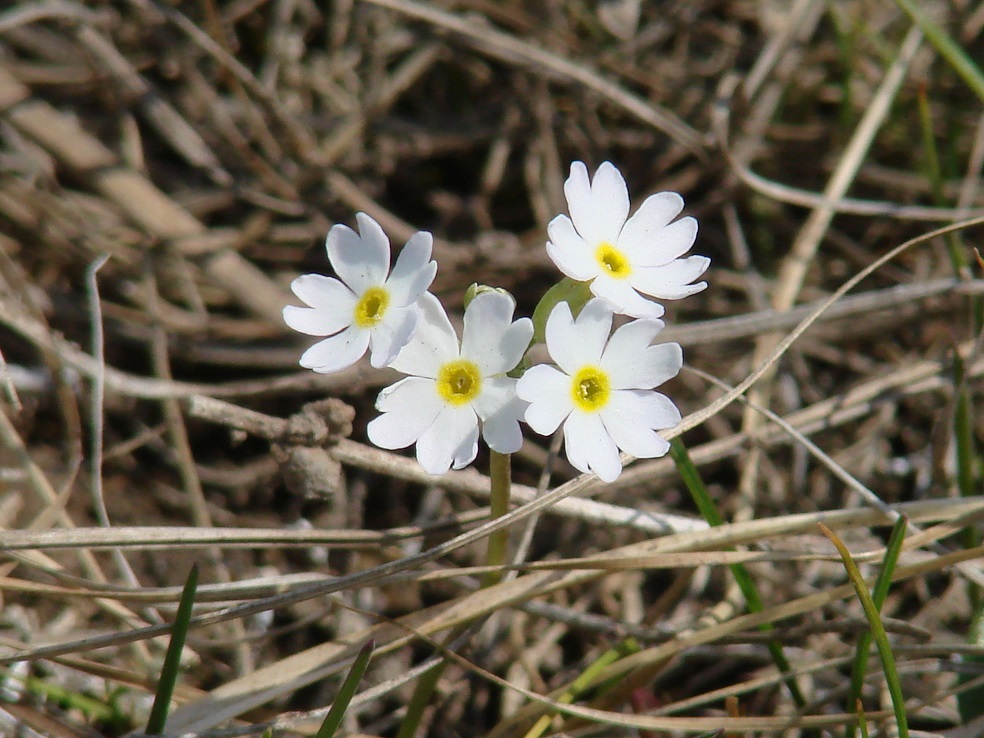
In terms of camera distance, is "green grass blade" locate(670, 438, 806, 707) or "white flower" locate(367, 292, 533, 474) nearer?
"white flower" locate(367, 292, 533, 474)

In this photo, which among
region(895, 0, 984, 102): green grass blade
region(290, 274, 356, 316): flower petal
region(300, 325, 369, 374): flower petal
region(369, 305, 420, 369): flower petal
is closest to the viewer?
region(369, 305, 420, 369): flower petal

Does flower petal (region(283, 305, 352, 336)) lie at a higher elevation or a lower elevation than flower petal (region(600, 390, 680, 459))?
higher

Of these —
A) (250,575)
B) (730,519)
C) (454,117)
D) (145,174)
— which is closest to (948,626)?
(730,519)

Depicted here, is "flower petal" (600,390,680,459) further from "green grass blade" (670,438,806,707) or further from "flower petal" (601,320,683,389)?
"green grass blade" (670,438,806,707)

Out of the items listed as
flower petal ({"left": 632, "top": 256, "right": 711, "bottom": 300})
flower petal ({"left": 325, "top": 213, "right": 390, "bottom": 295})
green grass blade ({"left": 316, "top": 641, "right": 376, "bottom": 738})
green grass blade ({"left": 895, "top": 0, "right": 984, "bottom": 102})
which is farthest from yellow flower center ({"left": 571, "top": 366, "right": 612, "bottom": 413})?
green grass blade ({"left": 895, "top": 0, "right": 984, "bottom": 102})

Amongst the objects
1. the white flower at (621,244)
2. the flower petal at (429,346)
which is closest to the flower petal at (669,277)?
the white flower at (621,244)

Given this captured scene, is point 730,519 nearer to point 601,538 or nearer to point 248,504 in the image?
point 601,538
